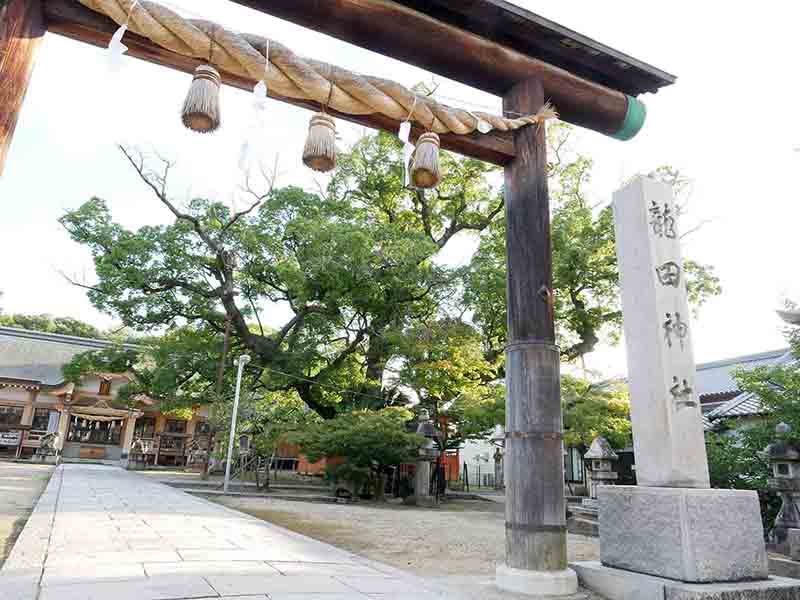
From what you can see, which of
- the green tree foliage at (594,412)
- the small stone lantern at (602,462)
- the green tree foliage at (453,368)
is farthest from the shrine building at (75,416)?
the small stone lantern at (602,462)

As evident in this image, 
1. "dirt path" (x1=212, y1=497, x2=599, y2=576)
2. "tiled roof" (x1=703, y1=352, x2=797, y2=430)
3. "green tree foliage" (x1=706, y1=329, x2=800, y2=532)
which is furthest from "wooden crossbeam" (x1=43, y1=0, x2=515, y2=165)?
"tiled roof" (x1=703, y1=352, x2=797, y2=430)

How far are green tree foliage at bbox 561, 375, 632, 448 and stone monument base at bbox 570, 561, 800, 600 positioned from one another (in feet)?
27.4

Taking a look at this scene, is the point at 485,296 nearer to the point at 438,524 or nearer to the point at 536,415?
the point at 438,524

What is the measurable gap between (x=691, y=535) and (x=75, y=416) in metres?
26.0

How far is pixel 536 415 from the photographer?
3.54 meters

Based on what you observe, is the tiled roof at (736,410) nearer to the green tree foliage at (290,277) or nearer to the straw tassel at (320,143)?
the green tree foliage at (290,277)

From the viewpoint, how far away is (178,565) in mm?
3475

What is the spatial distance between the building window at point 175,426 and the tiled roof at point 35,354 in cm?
455

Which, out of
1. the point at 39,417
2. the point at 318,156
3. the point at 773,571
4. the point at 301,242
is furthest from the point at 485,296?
the point at 39,417

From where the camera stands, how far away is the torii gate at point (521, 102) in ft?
10.8

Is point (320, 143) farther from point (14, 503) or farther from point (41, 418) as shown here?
point (41, 418)

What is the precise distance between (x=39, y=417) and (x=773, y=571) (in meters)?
25.5

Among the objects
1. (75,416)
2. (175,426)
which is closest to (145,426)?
(175,426)

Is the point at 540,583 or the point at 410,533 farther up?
the point at 540,583
